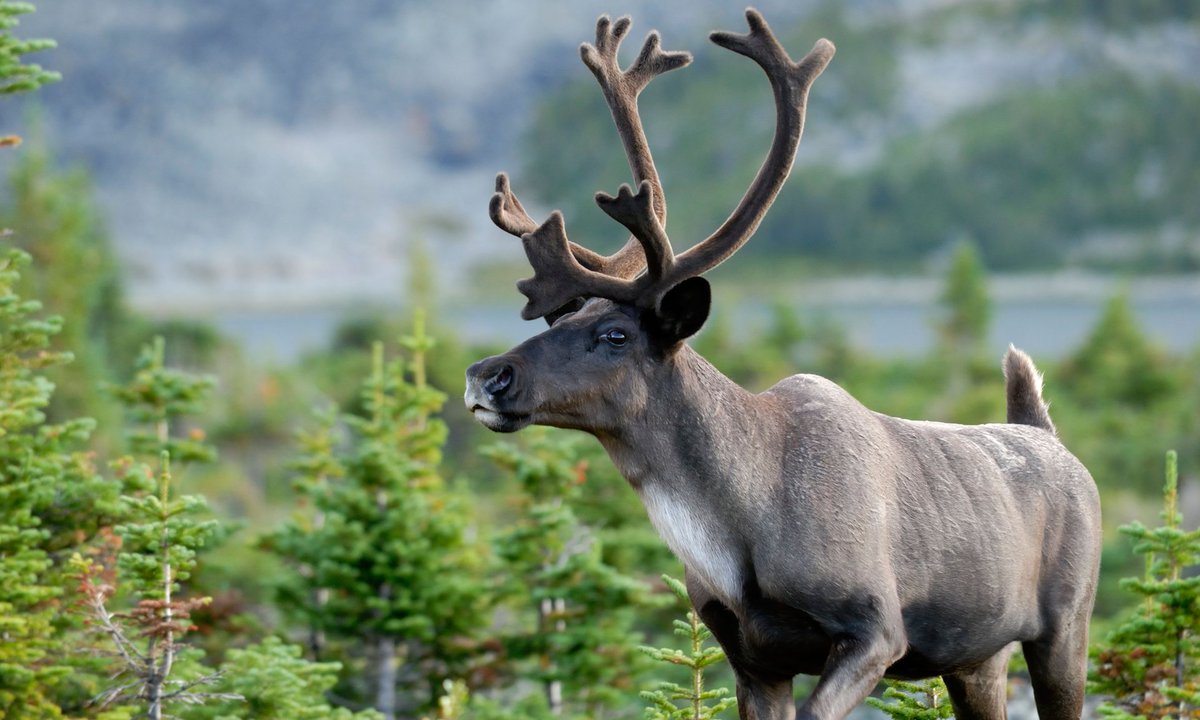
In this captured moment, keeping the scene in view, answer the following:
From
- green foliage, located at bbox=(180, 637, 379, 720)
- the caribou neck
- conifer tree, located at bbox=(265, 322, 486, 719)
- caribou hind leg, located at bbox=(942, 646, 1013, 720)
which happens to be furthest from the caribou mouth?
conifer tree, located at bbox=(265, 322, 486, 719)

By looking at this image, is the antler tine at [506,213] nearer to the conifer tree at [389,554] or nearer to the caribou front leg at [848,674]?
the caribou front leg at [848,674]

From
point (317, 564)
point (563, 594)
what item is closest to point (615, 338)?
point (563, 594)

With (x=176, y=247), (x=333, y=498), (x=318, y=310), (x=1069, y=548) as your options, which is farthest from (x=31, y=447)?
(x=176, y=247)

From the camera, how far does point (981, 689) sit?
8.34m

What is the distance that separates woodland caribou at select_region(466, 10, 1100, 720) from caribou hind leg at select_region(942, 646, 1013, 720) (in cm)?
35

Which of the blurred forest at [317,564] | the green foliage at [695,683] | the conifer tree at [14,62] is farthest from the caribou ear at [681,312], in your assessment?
the conifer tree at [14,62]

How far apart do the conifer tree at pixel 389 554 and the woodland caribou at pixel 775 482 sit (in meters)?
6.14

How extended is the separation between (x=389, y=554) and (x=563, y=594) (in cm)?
157

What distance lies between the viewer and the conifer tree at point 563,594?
13.8 m

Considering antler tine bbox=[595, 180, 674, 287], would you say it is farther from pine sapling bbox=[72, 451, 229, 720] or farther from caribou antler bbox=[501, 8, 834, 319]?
pine sapling bbox=[72, 451, 229, 720]

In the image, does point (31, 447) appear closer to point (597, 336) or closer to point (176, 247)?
point (597, 336)

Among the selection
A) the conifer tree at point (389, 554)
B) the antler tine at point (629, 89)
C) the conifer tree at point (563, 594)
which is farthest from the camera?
the conifer tree at point (389, 554)

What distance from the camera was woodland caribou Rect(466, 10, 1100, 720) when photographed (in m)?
7.11

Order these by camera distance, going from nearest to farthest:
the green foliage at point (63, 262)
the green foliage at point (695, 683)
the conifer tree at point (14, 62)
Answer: the green foliage at point (695, 683)
the conifer tree at point (14, 62)
the green foliage at point (63, 262)
